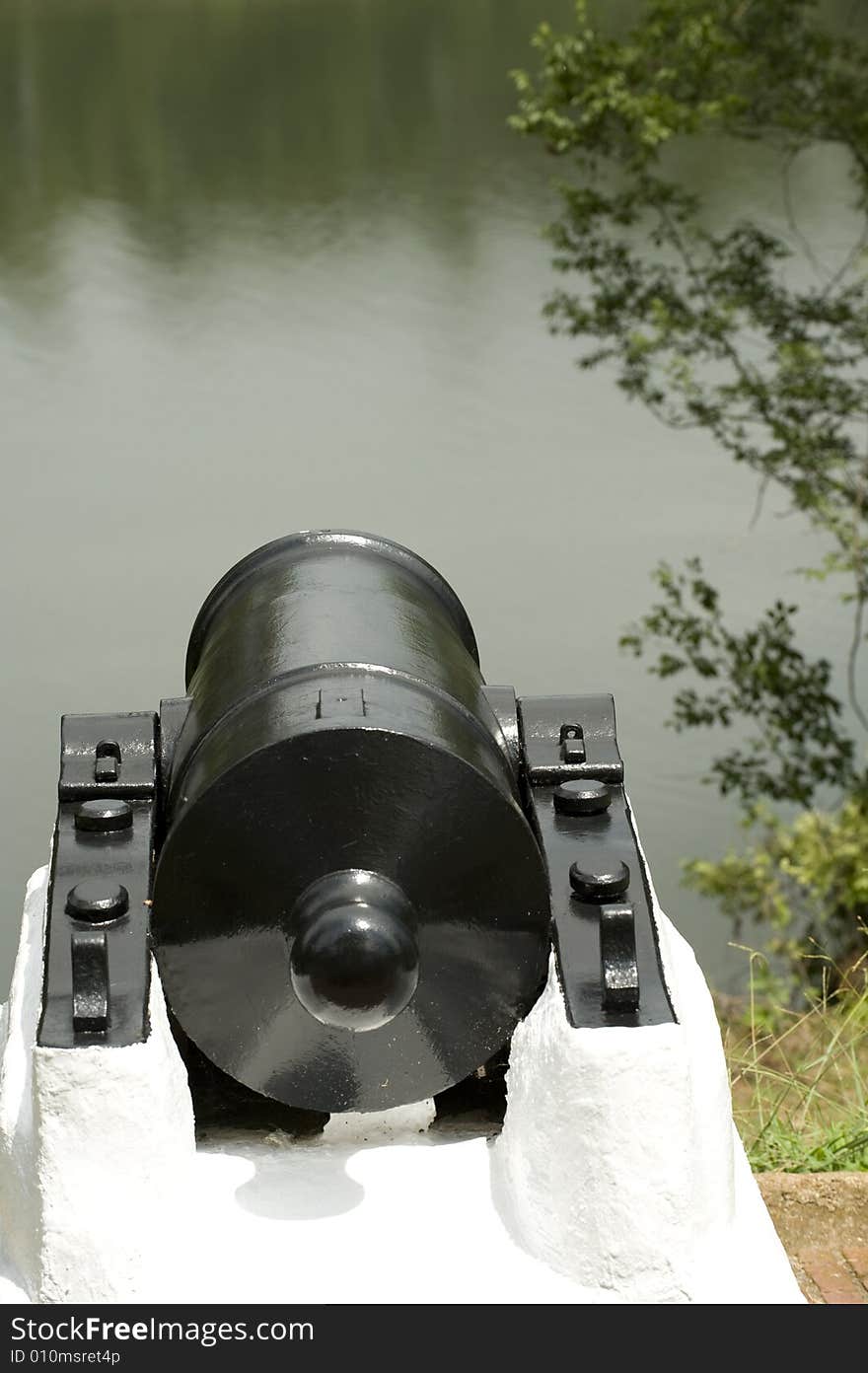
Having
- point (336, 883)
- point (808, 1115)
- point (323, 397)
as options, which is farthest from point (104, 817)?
point (323, 397)

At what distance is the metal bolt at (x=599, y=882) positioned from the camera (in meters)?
2.41

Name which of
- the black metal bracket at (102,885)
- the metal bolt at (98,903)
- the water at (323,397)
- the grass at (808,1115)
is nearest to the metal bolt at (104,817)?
the black metal bracket at (102,885)

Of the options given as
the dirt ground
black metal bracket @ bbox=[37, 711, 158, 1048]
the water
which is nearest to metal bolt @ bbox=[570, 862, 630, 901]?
black metal bracket @ bbox=[37, 711, 158, 1048]

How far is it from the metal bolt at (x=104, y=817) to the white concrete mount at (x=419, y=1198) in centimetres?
24

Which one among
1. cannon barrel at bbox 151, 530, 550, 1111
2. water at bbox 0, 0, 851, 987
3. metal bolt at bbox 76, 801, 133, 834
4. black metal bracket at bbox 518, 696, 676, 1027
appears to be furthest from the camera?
water at bbox 0, 0, 851, 987

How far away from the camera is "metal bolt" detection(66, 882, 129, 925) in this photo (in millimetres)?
2344

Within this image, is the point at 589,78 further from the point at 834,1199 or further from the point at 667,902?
the point at 834,1199

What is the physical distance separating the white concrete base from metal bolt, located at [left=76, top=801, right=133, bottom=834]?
0.29 meters

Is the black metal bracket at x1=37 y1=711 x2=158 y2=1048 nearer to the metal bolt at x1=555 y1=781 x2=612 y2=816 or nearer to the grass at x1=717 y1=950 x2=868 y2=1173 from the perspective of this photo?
the metal bolt at x1=555 y1=781 x2=612 y2=816

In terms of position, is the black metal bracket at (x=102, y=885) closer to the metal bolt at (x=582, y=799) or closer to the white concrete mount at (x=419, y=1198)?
the white concrete mount at (x=419, y=1198)

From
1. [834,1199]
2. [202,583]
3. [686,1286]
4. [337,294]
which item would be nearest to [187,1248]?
[686,1286]

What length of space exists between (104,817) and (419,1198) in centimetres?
66

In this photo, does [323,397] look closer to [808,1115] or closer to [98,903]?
[808,1115]
